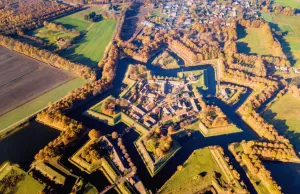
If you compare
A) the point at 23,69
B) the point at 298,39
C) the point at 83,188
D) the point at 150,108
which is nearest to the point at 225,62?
the point at 150,108

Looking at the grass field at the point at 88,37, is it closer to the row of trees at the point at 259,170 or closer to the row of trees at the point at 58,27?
the row of trees at the point at 58,27

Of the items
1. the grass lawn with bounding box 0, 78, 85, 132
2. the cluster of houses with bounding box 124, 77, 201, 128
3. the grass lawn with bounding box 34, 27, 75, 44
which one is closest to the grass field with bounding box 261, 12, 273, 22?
the cluster of houses with bounding box 124, 77, 201, 128

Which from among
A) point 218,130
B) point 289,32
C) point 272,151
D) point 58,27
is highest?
point 289,32

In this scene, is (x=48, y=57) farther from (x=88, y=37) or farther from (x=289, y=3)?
(x=289, y=3)

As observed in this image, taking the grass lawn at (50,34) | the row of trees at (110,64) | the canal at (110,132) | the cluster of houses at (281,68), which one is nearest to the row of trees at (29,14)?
the grass lawn at (50,34)

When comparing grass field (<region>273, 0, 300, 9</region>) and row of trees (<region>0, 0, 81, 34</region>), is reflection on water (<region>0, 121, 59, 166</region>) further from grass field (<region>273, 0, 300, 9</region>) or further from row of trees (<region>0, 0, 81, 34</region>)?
grass field (<region>273, 0, 300, 9</region>)

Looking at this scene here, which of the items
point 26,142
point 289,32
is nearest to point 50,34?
point 26,142

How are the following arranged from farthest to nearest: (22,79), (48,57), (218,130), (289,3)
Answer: (289,3)
(48,57)
(22,79)
(218,130)

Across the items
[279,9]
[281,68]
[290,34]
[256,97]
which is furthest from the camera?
[279,9]
